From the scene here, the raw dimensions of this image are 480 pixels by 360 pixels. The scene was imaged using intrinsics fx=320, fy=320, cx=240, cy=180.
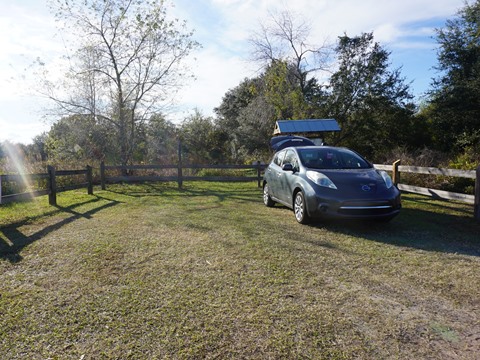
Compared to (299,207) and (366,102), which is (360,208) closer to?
(299,207)

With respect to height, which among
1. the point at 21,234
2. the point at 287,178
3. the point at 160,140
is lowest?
the point at 21,234

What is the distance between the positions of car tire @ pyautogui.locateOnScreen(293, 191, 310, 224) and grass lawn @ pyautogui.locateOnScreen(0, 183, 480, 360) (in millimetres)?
171

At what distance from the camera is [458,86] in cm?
1808

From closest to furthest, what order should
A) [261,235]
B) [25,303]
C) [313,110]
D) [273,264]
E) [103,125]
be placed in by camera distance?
[25,303], [273,264], [261,235], [103,125], [313,110]

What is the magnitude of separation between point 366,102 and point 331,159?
2017 cm

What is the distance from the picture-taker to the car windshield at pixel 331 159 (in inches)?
262

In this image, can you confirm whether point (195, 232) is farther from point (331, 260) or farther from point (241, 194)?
point (241, 194)

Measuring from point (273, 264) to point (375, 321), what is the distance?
4.96 feet

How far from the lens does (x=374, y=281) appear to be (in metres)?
3.49

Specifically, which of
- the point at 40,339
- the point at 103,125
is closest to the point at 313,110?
the point at 103,125

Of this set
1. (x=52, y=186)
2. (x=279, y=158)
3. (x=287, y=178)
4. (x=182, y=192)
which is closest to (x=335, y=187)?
(x=287, y=178)

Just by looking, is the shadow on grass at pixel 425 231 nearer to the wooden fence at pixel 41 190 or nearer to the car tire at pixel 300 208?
the car tire at pixel 300 208

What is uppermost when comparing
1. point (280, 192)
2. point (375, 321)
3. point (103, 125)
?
point (103, 125)

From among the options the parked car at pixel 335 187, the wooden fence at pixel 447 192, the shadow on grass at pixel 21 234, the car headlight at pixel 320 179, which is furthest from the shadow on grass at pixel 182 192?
the wooden fence at pixel 447 192
